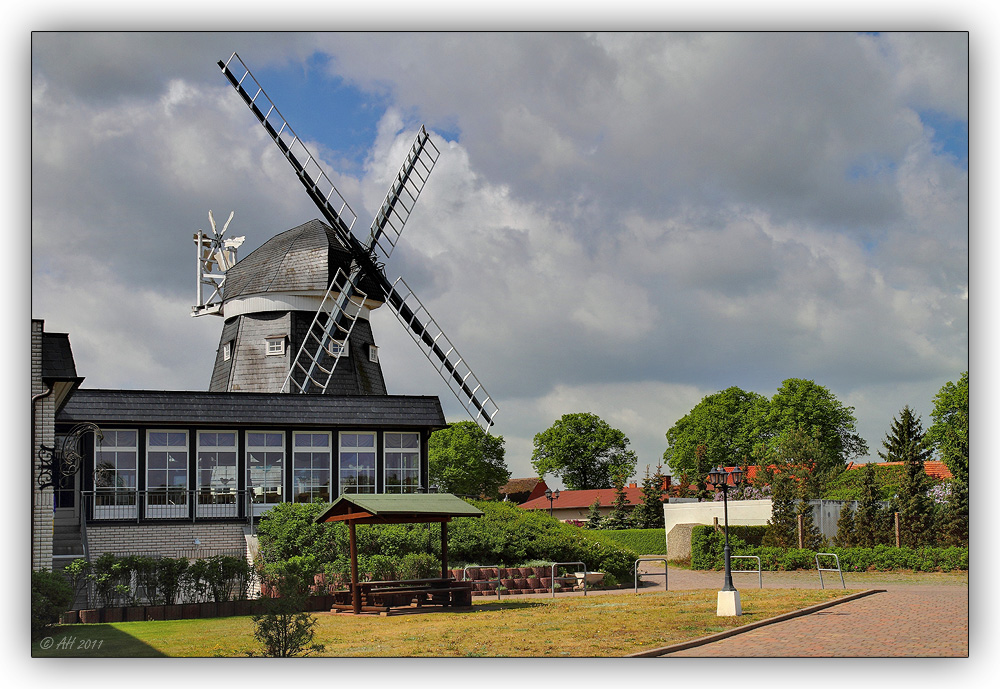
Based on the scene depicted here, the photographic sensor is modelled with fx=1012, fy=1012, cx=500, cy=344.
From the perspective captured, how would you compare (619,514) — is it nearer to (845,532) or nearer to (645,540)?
(645,540)

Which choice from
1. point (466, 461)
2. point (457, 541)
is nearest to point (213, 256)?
point (457, 541)

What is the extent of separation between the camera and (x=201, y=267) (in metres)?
30.2

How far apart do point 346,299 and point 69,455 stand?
14.4 meters

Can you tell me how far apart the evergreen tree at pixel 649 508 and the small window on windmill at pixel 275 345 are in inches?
619

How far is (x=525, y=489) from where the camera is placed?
69.4m

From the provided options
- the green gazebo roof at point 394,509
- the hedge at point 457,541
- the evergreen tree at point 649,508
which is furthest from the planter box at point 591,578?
the evergreen tree at point 649,508

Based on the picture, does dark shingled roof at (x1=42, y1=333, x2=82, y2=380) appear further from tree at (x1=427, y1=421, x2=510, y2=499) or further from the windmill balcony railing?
tree at (x1=427, y1=421, x2=510, y2=499)

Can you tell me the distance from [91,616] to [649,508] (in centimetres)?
2584

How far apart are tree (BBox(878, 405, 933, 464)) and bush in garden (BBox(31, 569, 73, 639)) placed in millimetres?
18755

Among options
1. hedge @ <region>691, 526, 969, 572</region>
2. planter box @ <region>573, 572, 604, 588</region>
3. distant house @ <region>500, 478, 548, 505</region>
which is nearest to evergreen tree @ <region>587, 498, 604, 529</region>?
hedge @ <region>691, 526, 969, 572</region>

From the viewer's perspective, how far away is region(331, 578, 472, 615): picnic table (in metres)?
15.9

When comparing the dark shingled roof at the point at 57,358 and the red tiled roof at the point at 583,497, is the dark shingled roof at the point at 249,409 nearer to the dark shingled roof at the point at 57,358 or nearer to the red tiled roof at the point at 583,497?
the dark shingled roof at the point at 57,358
